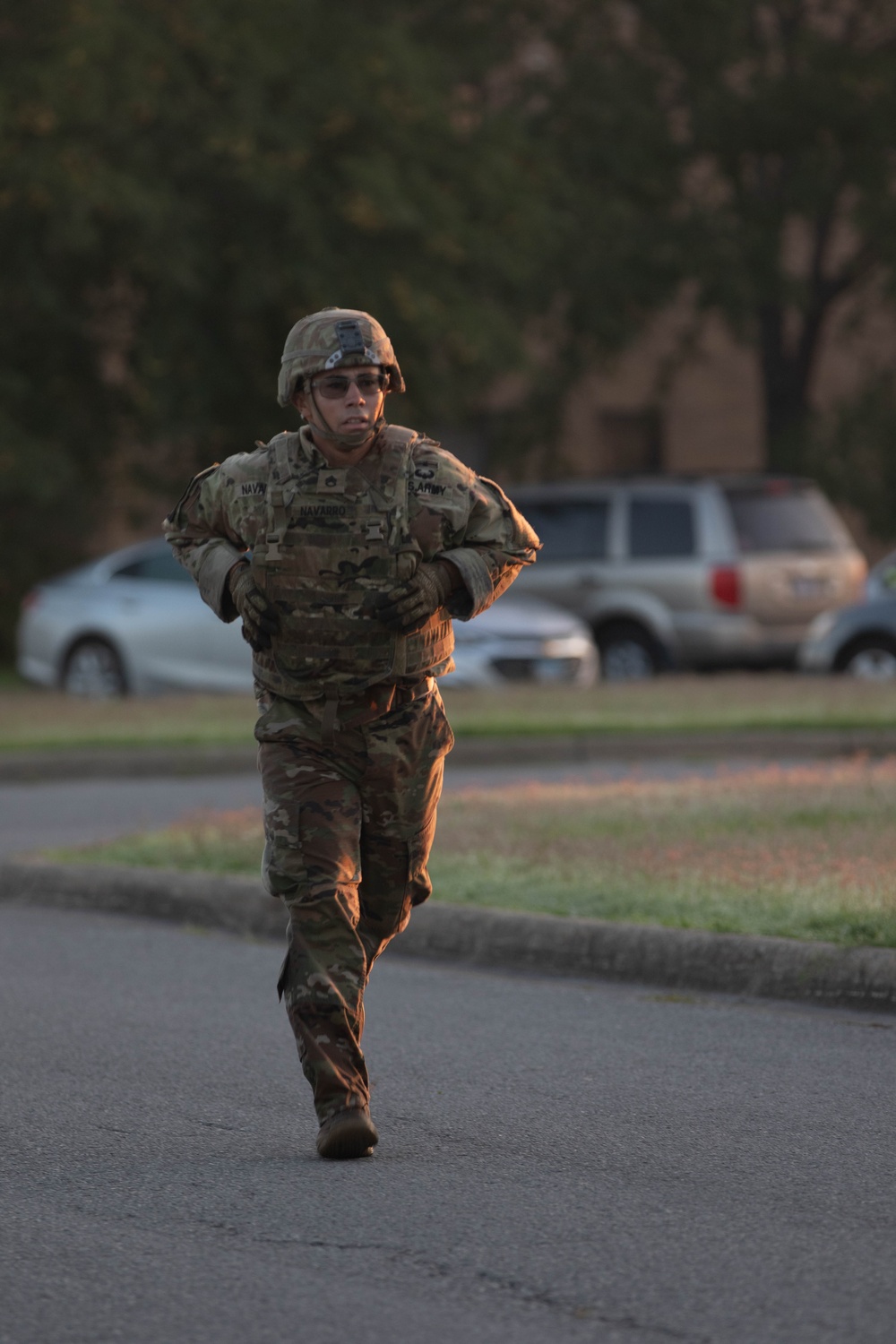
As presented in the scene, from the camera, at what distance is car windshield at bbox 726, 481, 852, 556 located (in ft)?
70.2

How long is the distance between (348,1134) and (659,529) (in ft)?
55.2

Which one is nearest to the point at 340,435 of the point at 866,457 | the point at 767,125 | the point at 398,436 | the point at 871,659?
the point at 398,436

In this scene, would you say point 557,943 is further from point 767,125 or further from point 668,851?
point 767,125

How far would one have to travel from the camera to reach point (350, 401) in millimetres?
5172

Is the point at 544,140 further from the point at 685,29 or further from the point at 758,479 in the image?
the point at 758,479

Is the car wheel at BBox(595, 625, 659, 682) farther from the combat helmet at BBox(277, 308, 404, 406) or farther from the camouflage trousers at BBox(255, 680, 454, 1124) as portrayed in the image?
the combat helmet at BBox(277, 308, 404, 406)

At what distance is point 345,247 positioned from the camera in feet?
73.7

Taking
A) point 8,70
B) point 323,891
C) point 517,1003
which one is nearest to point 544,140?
point 8,70

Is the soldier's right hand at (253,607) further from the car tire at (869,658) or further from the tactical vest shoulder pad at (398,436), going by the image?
the car tire at (869,658)

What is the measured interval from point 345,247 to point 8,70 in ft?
11.5

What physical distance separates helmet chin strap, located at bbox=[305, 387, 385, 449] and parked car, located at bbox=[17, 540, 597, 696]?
13.7m

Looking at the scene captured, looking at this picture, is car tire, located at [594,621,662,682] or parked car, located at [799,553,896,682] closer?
parked car, located at [799,553,896,682]

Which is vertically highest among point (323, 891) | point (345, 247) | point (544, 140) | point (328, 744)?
point (544, 140)

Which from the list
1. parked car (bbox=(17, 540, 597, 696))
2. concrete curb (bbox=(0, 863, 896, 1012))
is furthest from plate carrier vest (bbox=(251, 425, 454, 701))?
parked car (bbox=(17, 540, 597, 696))
